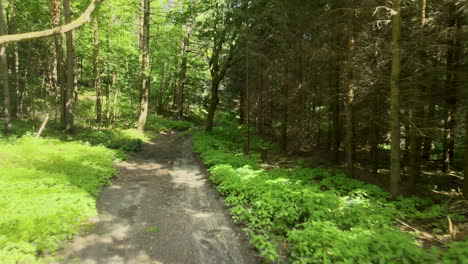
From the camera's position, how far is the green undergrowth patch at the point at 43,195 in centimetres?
426

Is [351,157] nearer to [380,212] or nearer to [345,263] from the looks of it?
[380,212]

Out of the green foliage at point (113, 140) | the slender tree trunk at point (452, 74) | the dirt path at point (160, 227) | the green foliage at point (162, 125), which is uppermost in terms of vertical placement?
the slender tree trunk at point (452, 74)

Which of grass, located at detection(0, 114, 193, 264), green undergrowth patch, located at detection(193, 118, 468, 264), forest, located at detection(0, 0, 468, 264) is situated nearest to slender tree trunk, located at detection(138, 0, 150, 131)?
forest, located at detection(0, 0, 468, 264)

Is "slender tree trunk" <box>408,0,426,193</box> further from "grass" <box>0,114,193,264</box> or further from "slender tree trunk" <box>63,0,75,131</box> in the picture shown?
"slender tree trunk" <box>63,0,75,131</box>

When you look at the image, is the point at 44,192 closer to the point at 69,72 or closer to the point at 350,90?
the point at 350,90

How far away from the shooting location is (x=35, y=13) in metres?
17.9

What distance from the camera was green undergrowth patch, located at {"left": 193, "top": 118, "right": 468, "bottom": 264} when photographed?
3824mm

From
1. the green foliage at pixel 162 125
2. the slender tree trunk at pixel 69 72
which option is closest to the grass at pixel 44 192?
the slender tree trunk at pixel 69 72

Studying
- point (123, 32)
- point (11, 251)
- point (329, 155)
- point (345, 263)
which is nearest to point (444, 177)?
point (329, 155)

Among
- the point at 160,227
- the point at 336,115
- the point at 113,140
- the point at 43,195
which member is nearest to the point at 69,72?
the point at 113,140

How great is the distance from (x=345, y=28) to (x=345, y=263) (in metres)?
9.05

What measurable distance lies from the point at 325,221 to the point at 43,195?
6670 mm

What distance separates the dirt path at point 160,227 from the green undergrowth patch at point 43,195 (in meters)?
0.42

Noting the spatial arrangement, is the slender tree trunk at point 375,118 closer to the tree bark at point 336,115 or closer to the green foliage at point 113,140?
the tree bark at point 336,115
